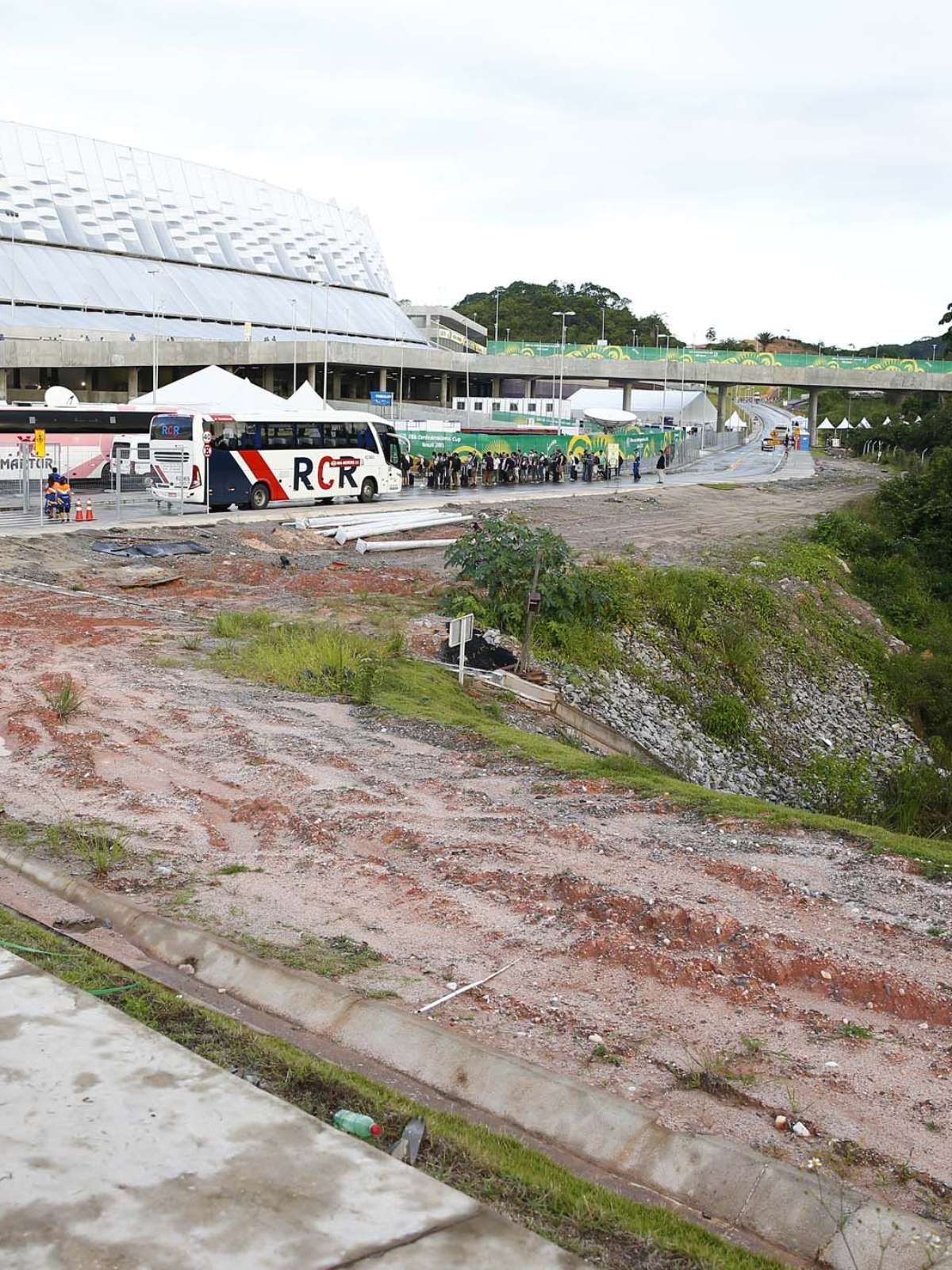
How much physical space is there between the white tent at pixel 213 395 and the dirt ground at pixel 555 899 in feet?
110

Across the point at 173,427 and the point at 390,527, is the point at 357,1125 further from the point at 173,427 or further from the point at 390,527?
the point at 173,427

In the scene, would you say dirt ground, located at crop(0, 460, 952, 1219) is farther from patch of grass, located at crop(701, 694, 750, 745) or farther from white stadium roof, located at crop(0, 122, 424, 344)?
white stadium roof, located at crop(0, 122, 424, 344)

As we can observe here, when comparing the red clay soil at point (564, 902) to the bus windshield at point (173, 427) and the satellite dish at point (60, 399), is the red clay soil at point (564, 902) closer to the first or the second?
the bus windshield at point (173, 427)

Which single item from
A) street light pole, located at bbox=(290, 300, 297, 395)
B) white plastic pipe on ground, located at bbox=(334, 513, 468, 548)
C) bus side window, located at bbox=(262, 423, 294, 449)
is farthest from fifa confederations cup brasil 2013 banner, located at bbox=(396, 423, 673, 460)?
street light pole, located at bbox=(290, 300, 297, 395)

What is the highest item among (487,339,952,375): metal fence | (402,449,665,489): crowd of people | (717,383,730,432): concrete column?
(487,339,952,375): metal fence

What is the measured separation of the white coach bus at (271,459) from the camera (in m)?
36.5

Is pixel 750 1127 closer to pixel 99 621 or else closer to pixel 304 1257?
pixel 304 1257

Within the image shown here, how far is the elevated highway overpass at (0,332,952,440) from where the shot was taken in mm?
79062

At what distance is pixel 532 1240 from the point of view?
4.47 m

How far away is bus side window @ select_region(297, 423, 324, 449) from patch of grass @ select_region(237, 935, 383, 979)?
3335 cm

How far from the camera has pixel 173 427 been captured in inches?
1435

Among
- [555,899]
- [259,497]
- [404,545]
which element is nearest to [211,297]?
[259,497]

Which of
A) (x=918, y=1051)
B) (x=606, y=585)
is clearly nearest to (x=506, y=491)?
(x=606, y=585)

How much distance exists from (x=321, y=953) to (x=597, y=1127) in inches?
94.1
